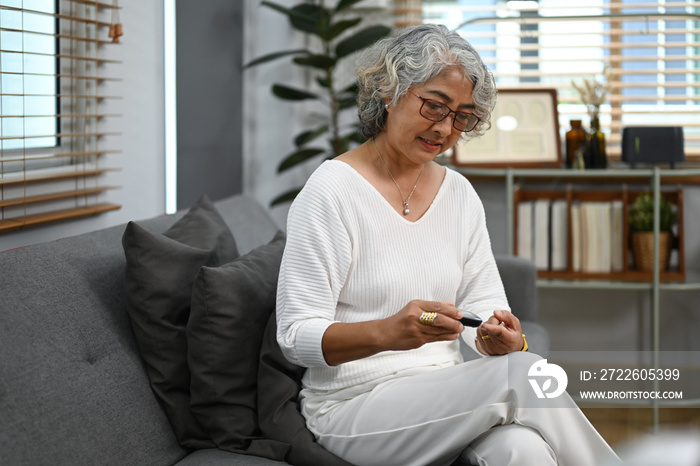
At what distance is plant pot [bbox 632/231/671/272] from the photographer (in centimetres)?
294

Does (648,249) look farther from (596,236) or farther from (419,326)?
(419,326)

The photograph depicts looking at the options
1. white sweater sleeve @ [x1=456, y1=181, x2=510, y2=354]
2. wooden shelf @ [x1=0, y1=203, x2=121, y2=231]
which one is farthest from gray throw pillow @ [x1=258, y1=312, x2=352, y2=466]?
wooden shelf @ [x1=0, y1=203, x2=121, y2=231]

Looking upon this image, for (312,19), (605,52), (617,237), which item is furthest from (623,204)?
(312,19)

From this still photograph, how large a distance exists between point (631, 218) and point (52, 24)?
2.21 metres

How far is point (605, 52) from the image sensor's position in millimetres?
3408

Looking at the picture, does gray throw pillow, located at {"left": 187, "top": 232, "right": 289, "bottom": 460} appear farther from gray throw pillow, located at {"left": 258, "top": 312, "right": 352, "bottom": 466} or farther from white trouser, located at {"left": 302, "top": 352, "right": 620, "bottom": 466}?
white trouser, located at {"left": 302, "top": 352, "right": 620, "bottom": 466}

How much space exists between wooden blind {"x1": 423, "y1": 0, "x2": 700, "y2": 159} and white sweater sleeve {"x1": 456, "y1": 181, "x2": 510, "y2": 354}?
5.87 ft

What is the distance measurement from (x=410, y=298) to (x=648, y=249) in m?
1.77


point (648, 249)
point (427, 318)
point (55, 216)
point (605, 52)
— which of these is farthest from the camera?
point (605, 52)

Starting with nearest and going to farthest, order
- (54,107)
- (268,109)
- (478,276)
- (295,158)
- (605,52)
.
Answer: (478,276) < (54,107) < (295,158) < (605,52) < (268,109)

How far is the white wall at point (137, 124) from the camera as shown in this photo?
2180 mm

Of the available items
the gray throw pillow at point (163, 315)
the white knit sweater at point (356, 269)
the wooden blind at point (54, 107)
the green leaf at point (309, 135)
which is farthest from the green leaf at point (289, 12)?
the gray throw pillow at point (163, 315)

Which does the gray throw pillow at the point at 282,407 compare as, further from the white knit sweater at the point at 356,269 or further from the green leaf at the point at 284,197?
the green leaf at the point at 284,197

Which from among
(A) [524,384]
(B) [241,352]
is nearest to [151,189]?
(B) [241,352]
